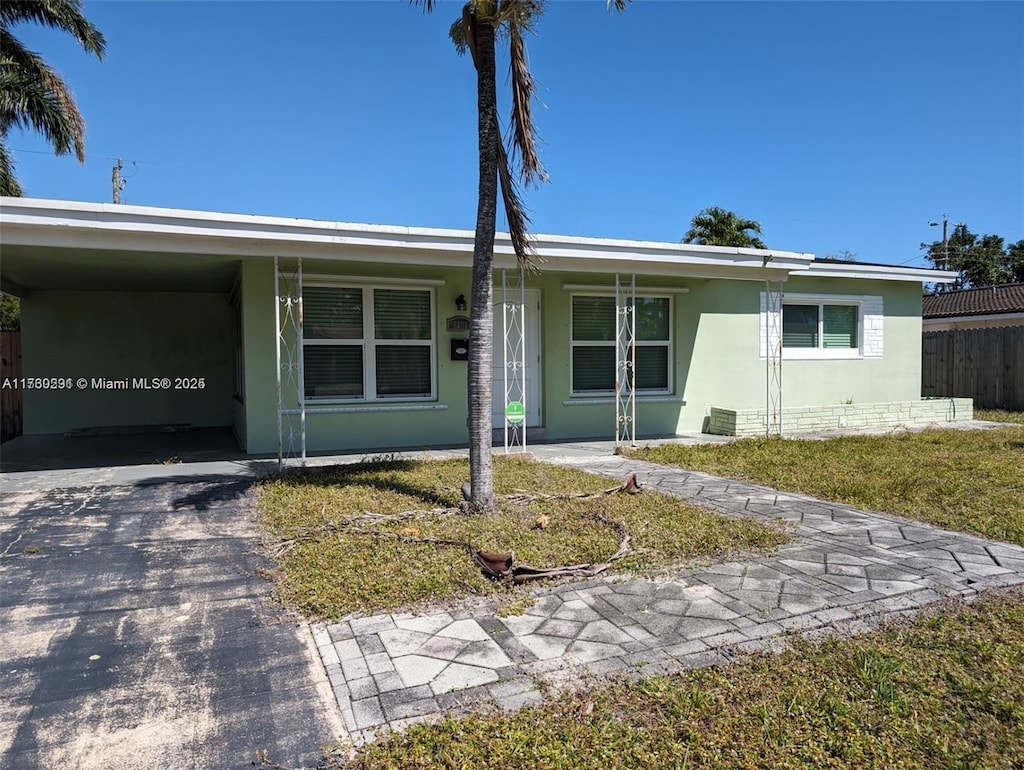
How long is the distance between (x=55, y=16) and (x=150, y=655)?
1971 centimetres

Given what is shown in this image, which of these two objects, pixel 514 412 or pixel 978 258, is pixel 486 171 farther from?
pixel 978 258

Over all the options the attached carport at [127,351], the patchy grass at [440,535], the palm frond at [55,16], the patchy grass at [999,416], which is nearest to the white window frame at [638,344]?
the patchy grass at [440,535]

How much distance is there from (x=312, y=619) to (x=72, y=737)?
1.20m

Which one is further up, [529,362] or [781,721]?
[529,362]

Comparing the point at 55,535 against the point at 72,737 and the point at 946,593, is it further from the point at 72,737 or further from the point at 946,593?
the point at 946,593

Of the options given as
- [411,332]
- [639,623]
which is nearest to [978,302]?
[411,332]

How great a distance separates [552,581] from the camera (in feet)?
13.1

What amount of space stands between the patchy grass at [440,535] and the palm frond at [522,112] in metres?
3.00

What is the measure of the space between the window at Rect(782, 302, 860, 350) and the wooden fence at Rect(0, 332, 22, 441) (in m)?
14.3

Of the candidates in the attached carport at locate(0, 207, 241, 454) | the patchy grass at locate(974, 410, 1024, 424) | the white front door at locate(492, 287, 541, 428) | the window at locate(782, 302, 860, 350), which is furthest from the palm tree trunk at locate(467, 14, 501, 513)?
the patchy grass at locate(974, 410, 1024, 424)

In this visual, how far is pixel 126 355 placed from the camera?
12375mm

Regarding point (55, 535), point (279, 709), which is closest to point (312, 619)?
point (279, 709)

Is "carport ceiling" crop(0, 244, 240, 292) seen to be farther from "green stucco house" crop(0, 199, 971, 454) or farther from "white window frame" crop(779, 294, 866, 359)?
"white window frame" crop(779, 294, 866, 359)

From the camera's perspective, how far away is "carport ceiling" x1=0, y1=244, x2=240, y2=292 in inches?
310
